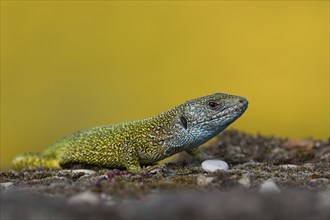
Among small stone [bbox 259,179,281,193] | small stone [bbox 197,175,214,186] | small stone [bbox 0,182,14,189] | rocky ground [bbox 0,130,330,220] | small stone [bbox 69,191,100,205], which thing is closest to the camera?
rocky ground [bbox 0,130,330,220]

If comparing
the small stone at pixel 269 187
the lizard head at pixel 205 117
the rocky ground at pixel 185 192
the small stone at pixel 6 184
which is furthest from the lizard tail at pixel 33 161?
the small stone at pixel 269 187

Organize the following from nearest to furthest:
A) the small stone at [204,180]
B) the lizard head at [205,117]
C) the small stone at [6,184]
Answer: the small stone at [204,180] → the small stone at [6,184] → the lizard head at [205,117]

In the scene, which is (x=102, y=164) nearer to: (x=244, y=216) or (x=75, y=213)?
(x=75, y=213)

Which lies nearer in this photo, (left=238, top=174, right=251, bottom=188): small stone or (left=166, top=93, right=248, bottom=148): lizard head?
(left=238, top=174, right=251, bottom=188): small stone

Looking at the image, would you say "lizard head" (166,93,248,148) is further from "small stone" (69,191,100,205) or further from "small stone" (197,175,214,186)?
"small stone" (69,191,100,205)

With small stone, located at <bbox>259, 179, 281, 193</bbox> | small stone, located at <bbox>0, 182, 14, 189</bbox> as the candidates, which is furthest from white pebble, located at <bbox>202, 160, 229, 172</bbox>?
small stone, located at <bbox>0, 182, 14, 189</bbox>

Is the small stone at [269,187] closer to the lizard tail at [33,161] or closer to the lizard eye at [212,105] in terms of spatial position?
the lizard eye at [212,105]

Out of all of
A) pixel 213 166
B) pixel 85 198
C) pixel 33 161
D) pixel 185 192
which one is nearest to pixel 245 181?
pixel 185 192
